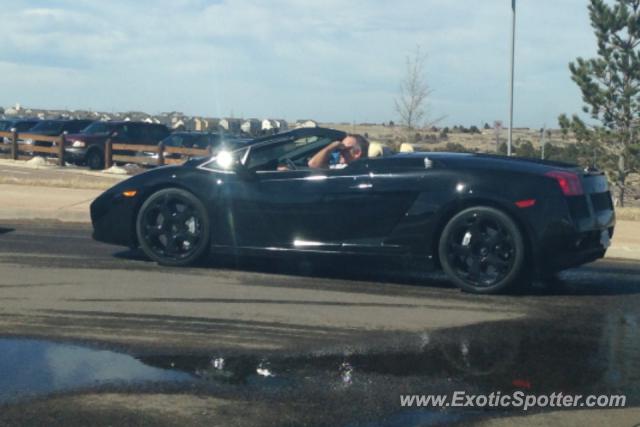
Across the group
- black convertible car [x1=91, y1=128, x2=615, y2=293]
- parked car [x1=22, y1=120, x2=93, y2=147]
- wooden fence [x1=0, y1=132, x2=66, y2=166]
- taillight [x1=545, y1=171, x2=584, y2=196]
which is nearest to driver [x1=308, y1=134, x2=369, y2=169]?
black convertible car [x1=91, y1=128, x2=615, y2=293]

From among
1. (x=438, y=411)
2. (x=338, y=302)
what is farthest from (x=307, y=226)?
(x=438, y=411)

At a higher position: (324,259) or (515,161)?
(515,161)

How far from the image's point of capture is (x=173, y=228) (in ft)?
30.6

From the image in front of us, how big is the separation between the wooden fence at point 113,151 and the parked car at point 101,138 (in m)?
0.40

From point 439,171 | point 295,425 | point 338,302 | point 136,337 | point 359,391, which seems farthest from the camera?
point 439,171

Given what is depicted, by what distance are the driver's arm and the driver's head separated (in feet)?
0.26

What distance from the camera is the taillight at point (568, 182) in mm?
8180

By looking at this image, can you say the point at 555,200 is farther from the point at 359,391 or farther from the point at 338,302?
the point at 359,391

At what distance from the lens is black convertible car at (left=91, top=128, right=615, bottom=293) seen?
26.8 ft

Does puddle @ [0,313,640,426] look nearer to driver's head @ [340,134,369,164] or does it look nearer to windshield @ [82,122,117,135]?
driver's head @ [340,134,369,164]

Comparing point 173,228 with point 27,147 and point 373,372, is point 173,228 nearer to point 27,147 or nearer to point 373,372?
point 373,372

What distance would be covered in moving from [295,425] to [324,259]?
13.0ft

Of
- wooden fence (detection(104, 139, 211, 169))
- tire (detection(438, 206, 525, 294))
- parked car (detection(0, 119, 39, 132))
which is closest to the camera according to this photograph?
tire (detection(438, 206, 525, 294))

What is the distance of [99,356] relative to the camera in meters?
6.01
